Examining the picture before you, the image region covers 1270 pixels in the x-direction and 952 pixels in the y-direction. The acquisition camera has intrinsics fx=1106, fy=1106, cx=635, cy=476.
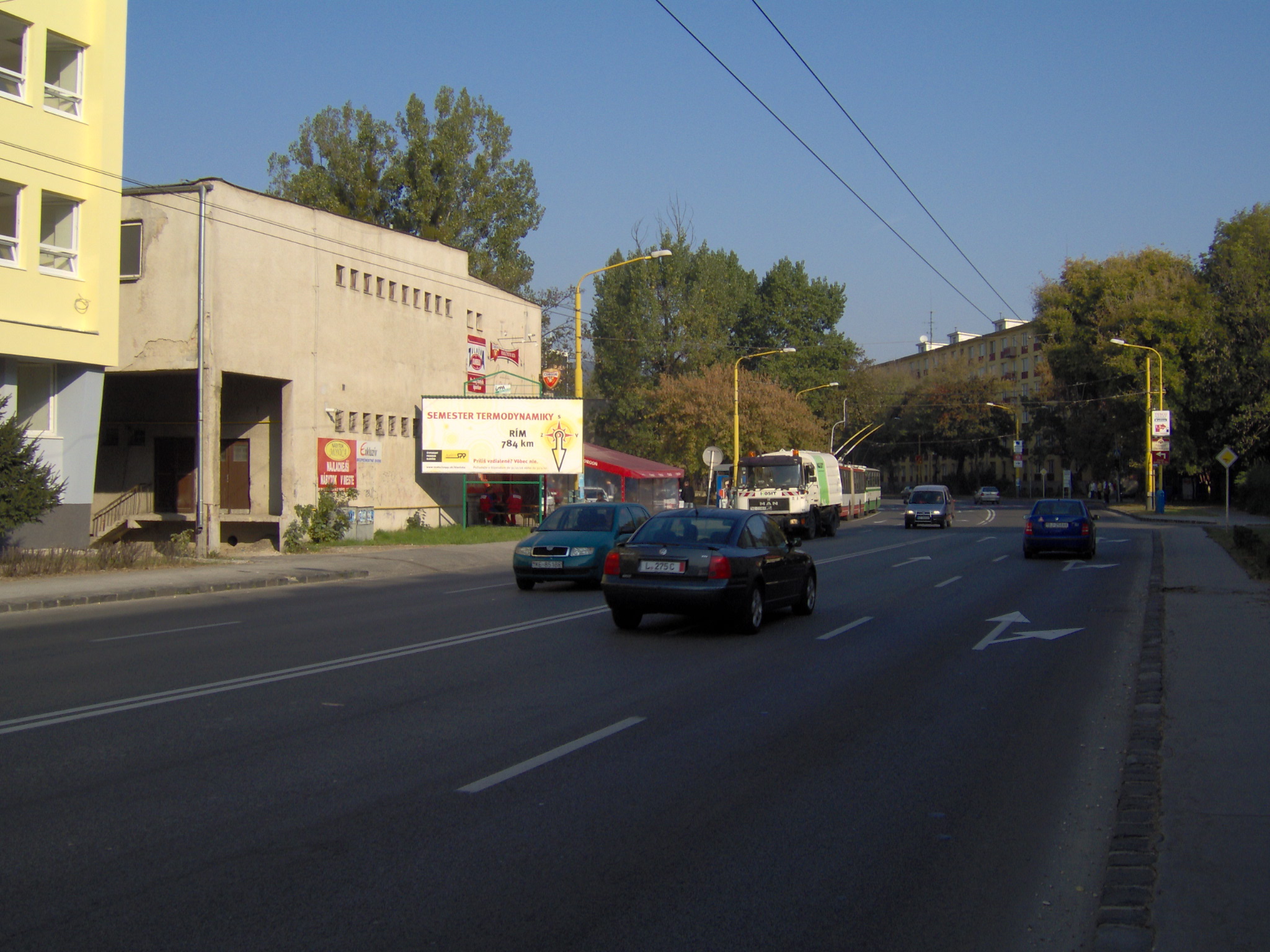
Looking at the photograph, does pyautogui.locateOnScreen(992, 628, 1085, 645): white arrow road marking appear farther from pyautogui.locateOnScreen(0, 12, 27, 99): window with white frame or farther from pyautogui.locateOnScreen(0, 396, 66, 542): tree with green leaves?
pyautogui.locateOnScreen(0, 12, 27, 99): window with white frame

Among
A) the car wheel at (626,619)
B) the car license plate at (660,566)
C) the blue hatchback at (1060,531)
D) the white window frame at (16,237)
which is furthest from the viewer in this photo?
the blue hatchback at (1060,531)

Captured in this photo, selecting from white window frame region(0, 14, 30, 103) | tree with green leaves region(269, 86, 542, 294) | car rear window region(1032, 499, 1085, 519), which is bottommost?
car rear window region(1032, 499, 1085, 519)

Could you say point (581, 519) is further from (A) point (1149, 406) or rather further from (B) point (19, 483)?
(A) point (1149, 406)

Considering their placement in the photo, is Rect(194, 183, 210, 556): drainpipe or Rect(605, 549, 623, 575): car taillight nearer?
Rect(605, 549, 623, 575): car taillight

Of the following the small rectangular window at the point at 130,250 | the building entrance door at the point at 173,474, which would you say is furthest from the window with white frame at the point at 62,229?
the building entrance door at the point at 173,474

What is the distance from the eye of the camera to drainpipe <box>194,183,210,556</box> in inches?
1002

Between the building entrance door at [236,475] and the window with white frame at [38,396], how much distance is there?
6954 millimetres

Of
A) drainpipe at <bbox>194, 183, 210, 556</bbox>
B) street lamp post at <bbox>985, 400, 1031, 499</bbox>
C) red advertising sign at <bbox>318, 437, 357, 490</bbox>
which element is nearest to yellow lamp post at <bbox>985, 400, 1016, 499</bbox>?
street lamp post at <bbox>985, 400, 1031, 499</bbox>

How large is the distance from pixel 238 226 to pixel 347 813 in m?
24.6

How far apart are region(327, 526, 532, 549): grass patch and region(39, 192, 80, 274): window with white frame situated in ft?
29.8

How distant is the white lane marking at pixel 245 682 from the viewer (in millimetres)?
7770

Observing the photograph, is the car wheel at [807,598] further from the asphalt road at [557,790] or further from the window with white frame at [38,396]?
the window with white frame at [38,396]

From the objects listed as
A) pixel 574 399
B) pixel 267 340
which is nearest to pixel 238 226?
pixel 267 340

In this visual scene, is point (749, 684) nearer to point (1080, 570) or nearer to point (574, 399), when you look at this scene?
point (1080, 570)
